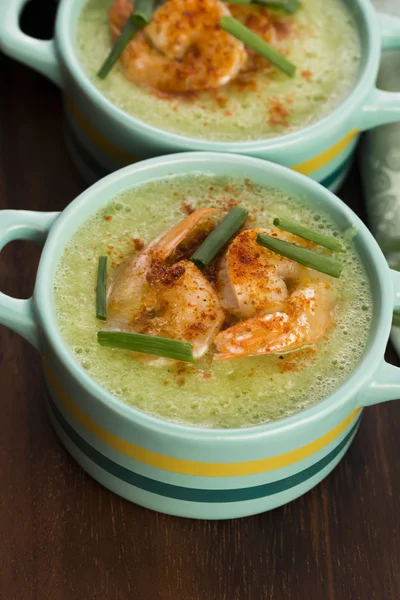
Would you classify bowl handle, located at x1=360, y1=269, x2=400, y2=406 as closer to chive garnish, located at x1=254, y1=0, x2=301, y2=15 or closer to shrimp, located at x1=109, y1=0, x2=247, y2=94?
shrimp, located at x1=109, y1=0, x2=247, y2=94

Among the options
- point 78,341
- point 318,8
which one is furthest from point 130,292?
point 318,8

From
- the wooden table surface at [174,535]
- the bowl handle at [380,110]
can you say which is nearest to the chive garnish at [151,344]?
the wooden table surface at [174,535]

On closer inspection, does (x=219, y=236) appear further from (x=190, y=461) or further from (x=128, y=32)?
(x=128, y=32)

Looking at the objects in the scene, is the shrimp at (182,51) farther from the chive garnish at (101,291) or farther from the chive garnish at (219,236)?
the chive garnish at (101,291)

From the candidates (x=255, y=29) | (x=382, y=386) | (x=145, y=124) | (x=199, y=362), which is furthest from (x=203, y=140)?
(x=382, y=386)

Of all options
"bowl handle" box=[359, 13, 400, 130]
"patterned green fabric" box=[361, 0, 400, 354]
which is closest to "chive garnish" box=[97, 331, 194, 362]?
"patterned green fabric" box=[361, 0, 400, 354]

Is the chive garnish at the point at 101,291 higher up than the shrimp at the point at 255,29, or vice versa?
the shrimp at the point at 255,29
